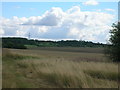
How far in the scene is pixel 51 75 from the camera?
40.2 feet

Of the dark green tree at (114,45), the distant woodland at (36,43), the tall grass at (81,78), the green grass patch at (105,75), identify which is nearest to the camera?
the tall grass at (81,78)

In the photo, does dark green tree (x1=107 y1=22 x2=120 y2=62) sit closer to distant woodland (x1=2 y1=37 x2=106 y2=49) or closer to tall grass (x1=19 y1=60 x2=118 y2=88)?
tall grass (x1=19 y1=60 x2=118 y2=88)

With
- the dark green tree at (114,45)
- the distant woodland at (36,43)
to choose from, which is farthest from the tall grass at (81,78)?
the distant woodland at (36,43)

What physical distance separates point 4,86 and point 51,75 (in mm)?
3614

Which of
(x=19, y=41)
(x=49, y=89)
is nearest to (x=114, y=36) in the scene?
(x=49, y=89)

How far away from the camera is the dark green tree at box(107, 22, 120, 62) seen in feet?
75.3

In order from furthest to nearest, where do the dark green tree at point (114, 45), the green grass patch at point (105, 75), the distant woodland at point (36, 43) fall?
1. the distant woodland at point (36, 43)
2. the dark green tree at point (114, 45)
3. the green grass patch at point (105, 75)

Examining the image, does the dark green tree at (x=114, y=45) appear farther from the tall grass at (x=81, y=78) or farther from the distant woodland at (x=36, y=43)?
the distant woodland at (x=36, y=43)

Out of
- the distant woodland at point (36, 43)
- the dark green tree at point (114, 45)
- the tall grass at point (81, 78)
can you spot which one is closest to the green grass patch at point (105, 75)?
the tall grass at point (81, 78)

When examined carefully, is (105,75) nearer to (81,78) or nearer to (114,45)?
(81,78)

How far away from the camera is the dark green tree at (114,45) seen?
23.0 meters

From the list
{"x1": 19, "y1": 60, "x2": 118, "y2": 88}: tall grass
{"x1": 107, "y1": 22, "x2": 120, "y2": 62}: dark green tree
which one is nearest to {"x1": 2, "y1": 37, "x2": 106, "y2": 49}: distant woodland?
{"x1": 107, "y1": 22, "x2": 120, "y2": 62}: dark green tree

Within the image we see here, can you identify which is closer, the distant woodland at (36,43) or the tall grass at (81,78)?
the tall grass at (81,78)

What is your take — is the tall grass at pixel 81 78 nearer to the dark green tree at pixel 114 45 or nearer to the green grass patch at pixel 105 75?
the green grass patch at pixel 105 75
